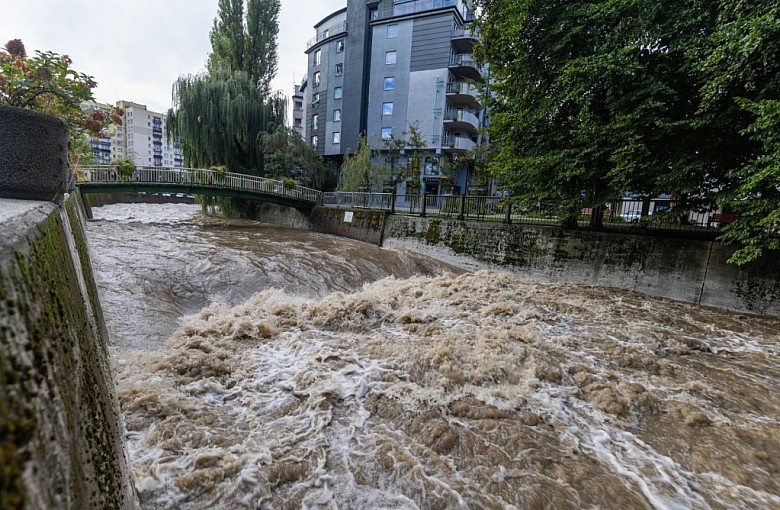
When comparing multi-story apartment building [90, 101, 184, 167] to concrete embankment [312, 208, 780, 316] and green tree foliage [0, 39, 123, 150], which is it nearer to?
concrete embankment [312, 208, 780, 316]

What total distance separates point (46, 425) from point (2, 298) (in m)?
0.34

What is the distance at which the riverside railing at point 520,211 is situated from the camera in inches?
384

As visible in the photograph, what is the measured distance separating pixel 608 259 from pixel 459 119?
839 inches

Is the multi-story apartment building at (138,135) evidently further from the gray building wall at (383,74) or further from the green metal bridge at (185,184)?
the green metal bridge at (185,184)

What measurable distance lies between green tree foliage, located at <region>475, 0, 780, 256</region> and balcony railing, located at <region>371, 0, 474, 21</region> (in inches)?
818

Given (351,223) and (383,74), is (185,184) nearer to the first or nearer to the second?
(351,223)

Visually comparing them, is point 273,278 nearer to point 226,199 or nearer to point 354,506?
point 354,506

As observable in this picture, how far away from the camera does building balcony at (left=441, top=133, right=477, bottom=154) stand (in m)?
28.8

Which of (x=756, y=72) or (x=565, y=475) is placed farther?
(x=756, y=72)

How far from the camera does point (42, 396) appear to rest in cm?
94

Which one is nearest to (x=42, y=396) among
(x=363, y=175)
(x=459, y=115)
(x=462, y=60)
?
(x=363, y=175)

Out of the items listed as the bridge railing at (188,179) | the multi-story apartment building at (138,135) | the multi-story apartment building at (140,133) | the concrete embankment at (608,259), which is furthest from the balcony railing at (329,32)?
the multi-story apartment building at (140,133)

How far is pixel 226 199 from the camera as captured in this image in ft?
79.4

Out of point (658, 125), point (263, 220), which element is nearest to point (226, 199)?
point (263, 220)
